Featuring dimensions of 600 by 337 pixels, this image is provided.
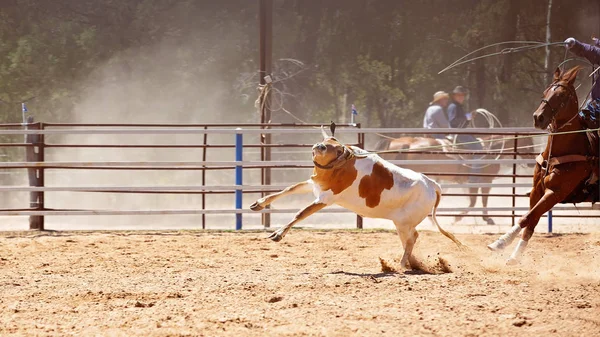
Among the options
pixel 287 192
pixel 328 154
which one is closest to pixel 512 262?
pixel 328 154

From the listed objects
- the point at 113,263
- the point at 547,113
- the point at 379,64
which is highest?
the point at 379,64

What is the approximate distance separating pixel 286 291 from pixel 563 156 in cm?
280

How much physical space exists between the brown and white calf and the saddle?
50.9 inches

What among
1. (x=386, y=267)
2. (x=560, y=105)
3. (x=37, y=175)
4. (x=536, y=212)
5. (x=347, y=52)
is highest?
(x=347, y=52)

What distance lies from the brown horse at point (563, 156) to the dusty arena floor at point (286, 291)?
45cm

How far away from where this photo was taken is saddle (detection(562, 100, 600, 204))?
7.10 meters

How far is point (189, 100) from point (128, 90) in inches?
56.4

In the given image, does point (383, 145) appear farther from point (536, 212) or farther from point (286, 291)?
point (286, 291)

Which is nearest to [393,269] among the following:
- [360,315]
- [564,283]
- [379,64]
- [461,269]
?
[461,269]

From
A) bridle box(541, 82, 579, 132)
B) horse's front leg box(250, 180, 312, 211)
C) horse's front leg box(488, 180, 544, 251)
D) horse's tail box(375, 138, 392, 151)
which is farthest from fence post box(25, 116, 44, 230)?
bridle box(541, 82, 579, 132)

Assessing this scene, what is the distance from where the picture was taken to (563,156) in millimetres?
7035

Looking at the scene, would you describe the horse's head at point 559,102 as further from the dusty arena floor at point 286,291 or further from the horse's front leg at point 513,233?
the dusty arena floor at point 286,291

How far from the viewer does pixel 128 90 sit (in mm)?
20562

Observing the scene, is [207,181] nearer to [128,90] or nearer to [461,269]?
[128,90]
